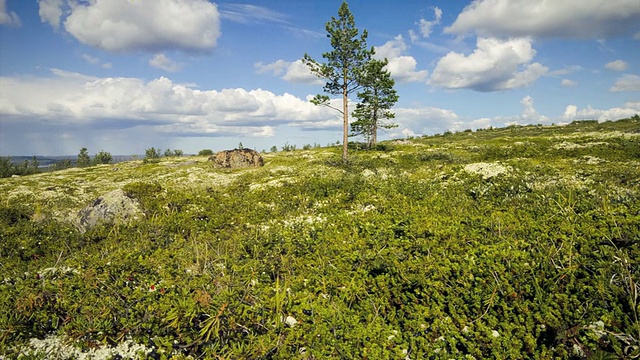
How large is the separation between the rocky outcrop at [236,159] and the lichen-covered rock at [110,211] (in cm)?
2479

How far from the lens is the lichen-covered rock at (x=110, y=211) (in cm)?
1306

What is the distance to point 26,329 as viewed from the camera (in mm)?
5082

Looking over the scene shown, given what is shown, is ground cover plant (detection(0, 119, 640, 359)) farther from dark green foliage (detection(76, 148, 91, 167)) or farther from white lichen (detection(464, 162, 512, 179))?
dark green foliage (detection(76, 148, 91, 167))

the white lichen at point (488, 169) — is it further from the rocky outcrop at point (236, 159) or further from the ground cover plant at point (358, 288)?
the rocky outcrop at point (236, 159)

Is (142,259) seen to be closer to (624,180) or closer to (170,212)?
(170,212)

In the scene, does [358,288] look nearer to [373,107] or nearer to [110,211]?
[110,211]

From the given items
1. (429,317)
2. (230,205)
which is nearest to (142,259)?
(429,317)

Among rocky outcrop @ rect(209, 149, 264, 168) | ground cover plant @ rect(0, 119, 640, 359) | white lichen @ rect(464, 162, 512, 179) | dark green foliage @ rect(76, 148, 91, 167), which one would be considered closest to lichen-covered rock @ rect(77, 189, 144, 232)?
ground cover plant @ rect(0, 119, 640, 359)

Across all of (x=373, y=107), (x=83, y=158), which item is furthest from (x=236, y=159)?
(x=83, y=158)

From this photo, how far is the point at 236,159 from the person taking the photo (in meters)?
39.5

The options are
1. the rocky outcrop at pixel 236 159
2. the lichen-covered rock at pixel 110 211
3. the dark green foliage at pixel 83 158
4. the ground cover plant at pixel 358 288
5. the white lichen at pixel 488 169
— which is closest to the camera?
the ground cover plant at pixel 358 288

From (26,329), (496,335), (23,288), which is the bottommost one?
(496,335)

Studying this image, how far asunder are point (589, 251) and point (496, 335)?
9.93 feet

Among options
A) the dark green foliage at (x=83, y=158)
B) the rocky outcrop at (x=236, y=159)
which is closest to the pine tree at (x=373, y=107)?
the rocky outcrop at (x=236, y=159)
